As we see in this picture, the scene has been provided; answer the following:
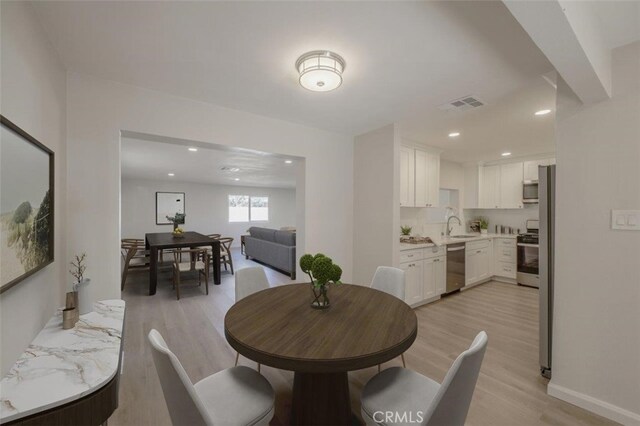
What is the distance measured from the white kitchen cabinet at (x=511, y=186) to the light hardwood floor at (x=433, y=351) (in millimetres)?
1659

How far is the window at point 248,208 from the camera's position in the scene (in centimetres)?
991

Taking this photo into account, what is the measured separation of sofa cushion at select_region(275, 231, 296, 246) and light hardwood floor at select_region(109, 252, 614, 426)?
4.99 feet

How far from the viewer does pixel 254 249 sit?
692 cm

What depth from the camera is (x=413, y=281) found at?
11.5 feet

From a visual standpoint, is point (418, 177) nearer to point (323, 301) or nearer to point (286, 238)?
point (286, 238)

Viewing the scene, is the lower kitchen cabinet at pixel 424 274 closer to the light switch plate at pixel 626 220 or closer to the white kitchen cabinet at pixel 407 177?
the white kitchen cabinet at pixel 407 177

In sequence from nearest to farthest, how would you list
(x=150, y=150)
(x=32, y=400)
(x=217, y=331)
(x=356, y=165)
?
1. (x=32, y=400)
2. (x=217, y=331)
3. (x=356, y=165)
4. (x=150, y=150)

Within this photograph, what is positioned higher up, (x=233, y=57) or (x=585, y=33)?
(x=233, y=57)

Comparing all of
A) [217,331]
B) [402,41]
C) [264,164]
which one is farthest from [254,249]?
[402,41]

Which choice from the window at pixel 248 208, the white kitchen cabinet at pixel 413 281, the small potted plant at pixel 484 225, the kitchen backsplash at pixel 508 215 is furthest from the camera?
the window at pixel 248 208

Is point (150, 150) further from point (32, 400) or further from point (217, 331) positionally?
point (32, 400)

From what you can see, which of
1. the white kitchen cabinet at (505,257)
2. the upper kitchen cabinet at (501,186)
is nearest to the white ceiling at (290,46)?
the upper kitchen cabinet at (501,186)

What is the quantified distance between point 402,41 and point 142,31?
156 centimetres

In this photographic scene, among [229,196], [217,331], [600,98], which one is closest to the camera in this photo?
[600,98]
